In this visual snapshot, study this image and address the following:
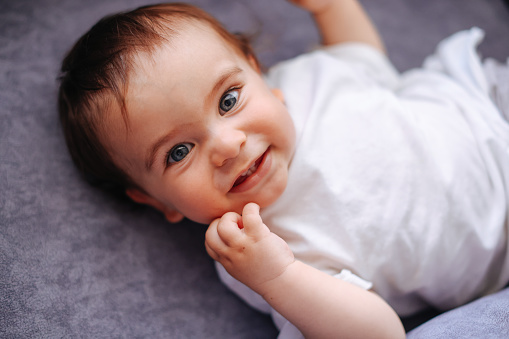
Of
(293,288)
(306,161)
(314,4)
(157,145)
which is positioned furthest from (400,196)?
(314,4)

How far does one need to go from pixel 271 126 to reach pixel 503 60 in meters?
1.04

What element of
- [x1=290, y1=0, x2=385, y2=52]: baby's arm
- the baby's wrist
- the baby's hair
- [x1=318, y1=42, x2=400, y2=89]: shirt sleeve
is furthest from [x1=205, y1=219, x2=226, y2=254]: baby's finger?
[x1=290, y1=0, x2=385, y2=52]: baby's arm

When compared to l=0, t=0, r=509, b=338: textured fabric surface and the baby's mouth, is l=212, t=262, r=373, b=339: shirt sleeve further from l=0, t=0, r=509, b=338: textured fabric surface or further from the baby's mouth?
the baby's mouth

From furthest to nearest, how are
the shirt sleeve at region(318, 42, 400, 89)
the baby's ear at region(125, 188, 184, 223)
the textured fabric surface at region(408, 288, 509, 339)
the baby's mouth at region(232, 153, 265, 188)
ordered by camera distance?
the shirt sleeve at region(318, 42, 400, 89) < the baby's ear at region(125, 188, 184, 223) < the baby's mouth at region(232, 153, 265, 188) < the textured fabric surface at region(408, 288, 509, 339)

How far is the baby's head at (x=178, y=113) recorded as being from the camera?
0.76 metres

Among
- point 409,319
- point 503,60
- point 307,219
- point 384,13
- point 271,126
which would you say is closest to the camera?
point 271,126

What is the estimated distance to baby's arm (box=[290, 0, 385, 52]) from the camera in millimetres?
1242

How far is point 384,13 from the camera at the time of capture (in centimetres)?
148

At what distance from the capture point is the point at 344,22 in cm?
126

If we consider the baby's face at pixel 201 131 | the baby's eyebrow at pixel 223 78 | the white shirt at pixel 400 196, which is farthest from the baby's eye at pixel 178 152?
the white shirt at pixel 400 196

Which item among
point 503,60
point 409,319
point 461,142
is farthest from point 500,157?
point 503,60

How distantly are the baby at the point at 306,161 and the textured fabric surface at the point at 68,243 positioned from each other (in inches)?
2.9

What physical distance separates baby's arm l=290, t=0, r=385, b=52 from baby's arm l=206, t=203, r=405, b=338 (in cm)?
74

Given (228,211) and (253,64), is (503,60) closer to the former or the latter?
(253,64)
